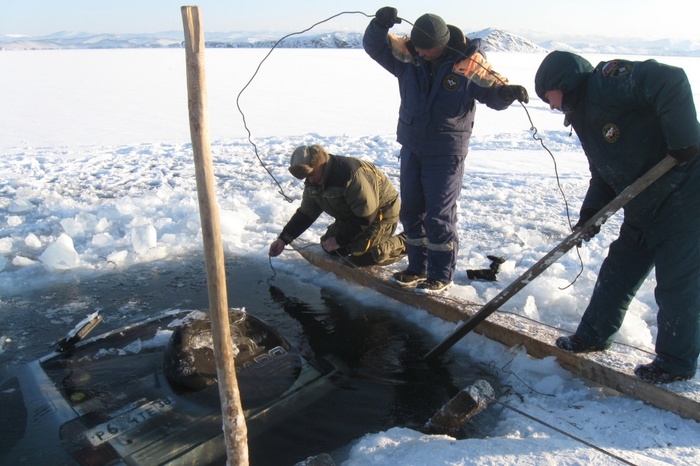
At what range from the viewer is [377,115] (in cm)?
1522

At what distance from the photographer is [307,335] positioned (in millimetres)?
3799

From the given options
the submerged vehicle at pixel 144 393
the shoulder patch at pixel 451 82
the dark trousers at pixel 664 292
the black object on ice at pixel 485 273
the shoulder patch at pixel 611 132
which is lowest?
the submerged vehicle at pixel 144 393

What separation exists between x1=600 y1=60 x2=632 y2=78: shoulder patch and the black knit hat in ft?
3.64

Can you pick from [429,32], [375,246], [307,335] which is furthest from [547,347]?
[429,32]

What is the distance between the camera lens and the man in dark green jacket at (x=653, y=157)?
261cm

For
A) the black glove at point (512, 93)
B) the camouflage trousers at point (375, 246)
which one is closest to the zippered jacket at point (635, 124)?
the black glove at point (512, 93)

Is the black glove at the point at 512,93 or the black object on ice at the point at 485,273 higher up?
the black glove at the point at 512,93

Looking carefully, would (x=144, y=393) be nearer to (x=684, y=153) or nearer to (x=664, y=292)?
(x=664, y=292)

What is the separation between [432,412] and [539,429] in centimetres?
54

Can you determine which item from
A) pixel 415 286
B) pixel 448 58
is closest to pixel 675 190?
pixel 448 58

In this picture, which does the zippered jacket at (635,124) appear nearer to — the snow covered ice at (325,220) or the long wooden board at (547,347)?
the long wooden board at (547,347)

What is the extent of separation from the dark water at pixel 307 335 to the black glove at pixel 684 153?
1.52 m

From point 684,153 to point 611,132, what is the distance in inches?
13.9

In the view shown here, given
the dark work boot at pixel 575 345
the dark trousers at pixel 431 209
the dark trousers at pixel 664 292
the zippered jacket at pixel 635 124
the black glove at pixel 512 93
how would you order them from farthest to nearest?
the dark trousers at pixel 431 209 → the black glove at pixel 512 93 → the dark work boot at pixel 575 345 → the dark trousers at pixel 664 292 → the zippered jacket at pixel 635 124
